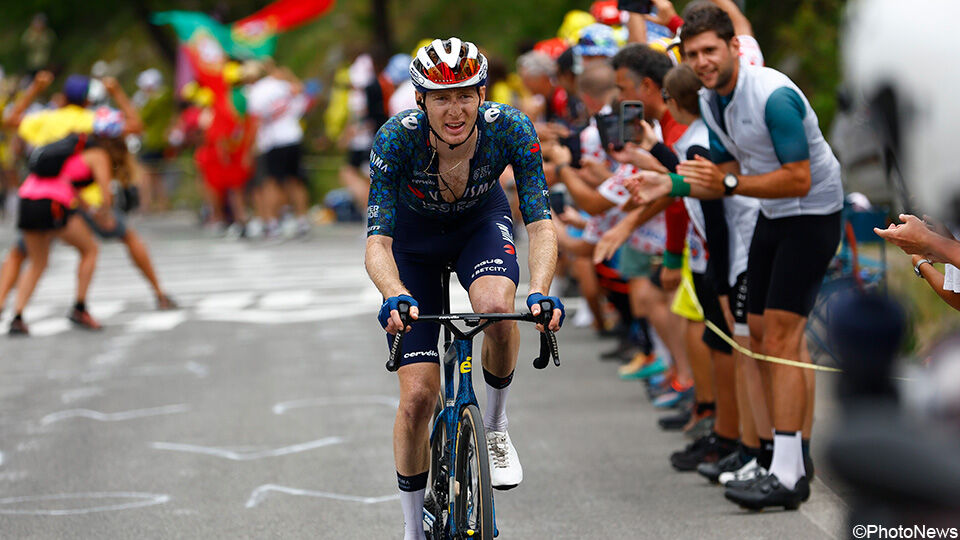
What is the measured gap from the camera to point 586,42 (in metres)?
9.41

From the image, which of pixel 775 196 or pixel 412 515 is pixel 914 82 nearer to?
pixel 412 515

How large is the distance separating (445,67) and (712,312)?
106 inches

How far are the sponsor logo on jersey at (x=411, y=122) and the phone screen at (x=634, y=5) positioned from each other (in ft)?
11.7

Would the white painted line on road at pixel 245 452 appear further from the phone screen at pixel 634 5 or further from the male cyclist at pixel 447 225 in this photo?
the phone screen at pixel 634 5

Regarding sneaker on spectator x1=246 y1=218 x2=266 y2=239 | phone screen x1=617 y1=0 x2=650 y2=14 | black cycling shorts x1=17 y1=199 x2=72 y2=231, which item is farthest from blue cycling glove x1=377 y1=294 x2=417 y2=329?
sneaker on spectator x1=246 y1=218 x2=266 y2=239

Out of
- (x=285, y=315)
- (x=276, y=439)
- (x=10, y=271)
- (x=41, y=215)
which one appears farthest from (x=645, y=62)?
(x=10, y=271)

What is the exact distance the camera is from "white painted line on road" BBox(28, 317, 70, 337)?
40.9 ft

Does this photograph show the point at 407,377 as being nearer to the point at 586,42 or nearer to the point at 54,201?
the point at 586,42

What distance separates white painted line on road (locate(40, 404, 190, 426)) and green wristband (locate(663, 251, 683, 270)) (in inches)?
131

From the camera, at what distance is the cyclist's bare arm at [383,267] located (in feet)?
15.4

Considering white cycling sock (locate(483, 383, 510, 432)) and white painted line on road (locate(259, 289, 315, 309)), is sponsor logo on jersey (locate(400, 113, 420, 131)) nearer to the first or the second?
white cycling sock (locate(483, 383, 510, 432))

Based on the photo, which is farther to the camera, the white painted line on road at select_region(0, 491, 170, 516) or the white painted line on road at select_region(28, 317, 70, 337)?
the white painted line on road at select_region(28, 317, 70, 337)

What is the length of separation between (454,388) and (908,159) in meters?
3.82

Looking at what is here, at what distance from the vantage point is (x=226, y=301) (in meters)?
14.2
